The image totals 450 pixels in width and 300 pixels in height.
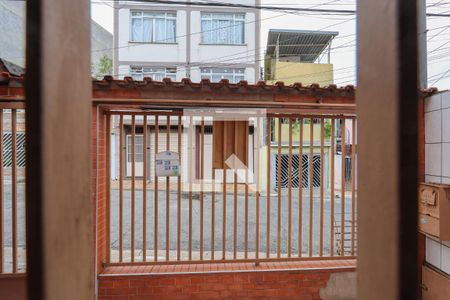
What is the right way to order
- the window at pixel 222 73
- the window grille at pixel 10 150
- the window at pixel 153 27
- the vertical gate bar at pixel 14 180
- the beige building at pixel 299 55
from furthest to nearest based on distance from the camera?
the window at pixel 222 73
the window at pixel 153 27
the beige building at pixel 299 55
the window grille at pixel 10 150
the vertical gate bar at pixel 14 180

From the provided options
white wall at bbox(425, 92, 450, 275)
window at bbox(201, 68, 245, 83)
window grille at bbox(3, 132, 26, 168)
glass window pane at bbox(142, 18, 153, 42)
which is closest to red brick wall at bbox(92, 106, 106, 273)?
window grille at bbox(3, 132, 26, 168)

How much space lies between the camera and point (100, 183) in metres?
2.76

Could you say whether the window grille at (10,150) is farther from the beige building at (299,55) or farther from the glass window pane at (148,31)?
the glass window pane at (148,31)

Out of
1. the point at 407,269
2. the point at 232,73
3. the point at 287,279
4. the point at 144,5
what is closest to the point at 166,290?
the point at 287,279

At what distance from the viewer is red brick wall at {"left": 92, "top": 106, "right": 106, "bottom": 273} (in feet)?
8.68

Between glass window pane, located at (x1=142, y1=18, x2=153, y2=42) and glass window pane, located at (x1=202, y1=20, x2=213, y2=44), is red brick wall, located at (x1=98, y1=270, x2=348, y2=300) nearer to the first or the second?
glass window pane, located at (x1=202, y1=20, x2=213, y2=44)

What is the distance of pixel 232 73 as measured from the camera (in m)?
14.0

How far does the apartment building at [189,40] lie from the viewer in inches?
533

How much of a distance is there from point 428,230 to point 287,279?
5.03 ft

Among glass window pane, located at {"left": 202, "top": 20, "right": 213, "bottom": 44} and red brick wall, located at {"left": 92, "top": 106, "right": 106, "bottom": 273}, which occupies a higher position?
glass window pane, located at {"left": 202, "top": 20, "right": 213, "bottom": 44}

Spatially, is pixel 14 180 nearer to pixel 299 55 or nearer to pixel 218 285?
pixel 218 285

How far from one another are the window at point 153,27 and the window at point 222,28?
1.76 m

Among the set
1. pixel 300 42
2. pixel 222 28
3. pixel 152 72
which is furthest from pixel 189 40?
pixel 300 42

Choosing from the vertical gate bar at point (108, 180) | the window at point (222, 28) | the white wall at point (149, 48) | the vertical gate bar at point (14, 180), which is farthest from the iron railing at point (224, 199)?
the window at point (222, 28)
